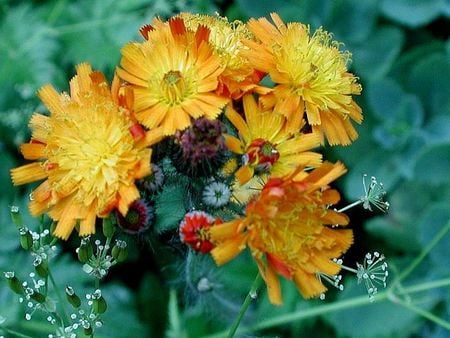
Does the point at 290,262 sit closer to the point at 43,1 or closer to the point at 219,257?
the point at 219,257

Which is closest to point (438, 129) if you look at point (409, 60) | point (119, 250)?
point (409, 60)

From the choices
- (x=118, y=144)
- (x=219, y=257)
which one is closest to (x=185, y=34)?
(x=118, y=144)

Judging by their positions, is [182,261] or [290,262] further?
[182,261]

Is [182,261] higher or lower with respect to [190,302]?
higher

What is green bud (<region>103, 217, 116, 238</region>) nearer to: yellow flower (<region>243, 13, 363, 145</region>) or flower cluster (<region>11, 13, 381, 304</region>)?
flower cluster (<region>11, 13, 381, 304</region>)

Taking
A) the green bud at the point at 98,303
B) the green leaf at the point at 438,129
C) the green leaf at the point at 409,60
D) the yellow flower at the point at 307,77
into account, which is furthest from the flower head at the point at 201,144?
the green leaf at the point at 409,60

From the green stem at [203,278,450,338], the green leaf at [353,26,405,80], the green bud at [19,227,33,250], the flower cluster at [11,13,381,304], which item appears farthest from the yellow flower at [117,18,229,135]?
the green leaf at [353,26,405,80]

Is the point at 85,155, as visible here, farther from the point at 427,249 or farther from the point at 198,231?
the point at 427,249

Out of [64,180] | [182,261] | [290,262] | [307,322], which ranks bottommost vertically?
[307,322]

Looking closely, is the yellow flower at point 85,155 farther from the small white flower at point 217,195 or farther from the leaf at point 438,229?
the leaf at point 438,229
